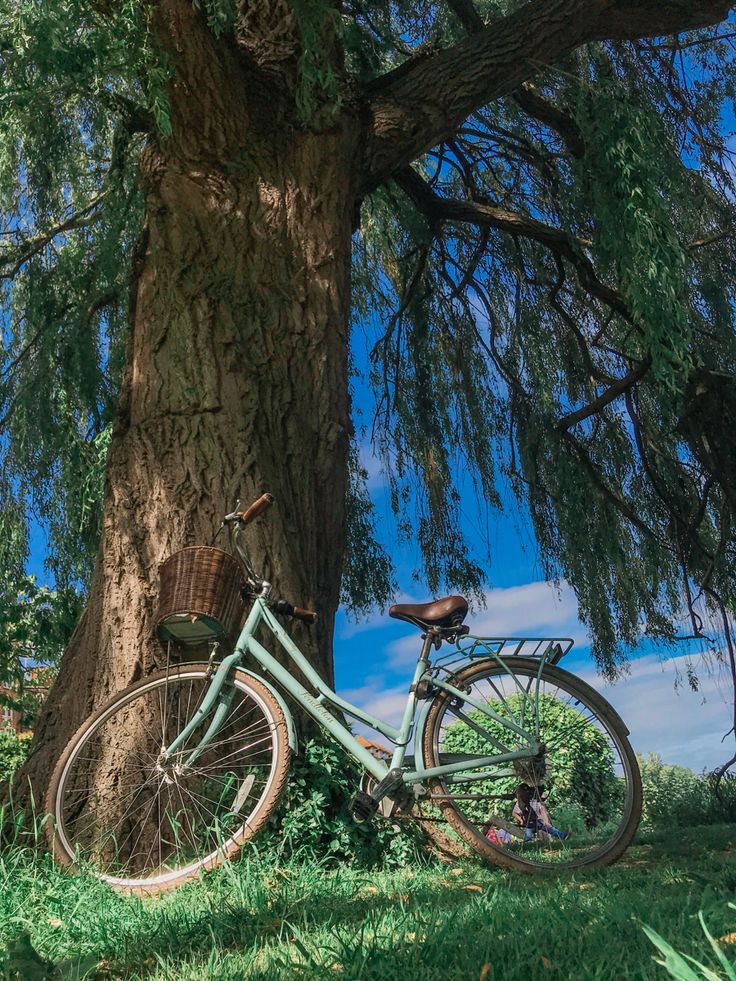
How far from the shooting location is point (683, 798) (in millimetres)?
6824

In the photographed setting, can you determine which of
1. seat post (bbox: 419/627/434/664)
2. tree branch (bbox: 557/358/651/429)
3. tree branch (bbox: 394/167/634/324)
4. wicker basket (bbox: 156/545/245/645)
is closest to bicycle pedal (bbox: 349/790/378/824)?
seat post (bbox: 419/627/434/664)

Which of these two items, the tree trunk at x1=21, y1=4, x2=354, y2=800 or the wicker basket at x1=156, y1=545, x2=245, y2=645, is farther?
the tree trunk at x1=21, y1=4, x2=354, y2=800

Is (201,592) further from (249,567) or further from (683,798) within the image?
(683,798)

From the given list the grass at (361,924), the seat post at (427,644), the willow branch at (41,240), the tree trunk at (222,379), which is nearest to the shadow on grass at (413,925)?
the grass at (361,924)

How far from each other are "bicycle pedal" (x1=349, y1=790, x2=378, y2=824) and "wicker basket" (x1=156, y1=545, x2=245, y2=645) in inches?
28.2

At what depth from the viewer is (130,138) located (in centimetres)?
542

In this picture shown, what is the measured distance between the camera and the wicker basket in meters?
3.31

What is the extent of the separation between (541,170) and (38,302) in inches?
135

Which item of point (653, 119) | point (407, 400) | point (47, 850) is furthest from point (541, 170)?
point (47, 850)

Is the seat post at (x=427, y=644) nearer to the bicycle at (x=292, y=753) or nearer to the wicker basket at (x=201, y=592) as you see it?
the bicycle at (x=292, y=753)

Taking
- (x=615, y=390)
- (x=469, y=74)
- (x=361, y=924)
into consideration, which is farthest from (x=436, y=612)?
(x=615, y=390)

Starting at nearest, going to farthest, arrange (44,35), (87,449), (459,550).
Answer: (44,35) → (87,449) → (459,550)

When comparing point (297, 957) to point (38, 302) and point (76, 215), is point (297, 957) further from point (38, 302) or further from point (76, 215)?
point (76, 215)

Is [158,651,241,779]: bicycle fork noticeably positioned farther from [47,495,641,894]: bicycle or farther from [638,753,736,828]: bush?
[638,753,736,828]: bush
